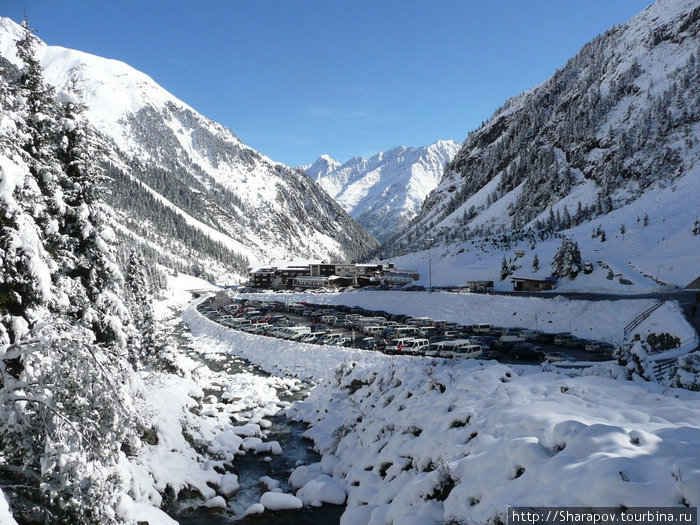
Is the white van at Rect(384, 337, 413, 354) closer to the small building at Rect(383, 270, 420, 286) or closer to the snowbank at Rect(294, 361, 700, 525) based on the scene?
the snowbank at Rect(294, 361, 700, 525)

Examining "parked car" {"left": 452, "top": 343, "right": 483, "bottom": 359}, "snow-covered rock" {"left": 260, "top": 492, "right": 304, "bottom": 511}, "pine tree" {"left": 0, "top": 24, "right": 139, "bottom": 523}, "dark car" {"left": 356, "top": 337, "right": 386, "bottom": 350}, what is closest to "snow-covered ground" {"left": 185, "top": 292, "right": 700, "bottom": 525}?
"snow-covered rock" {"left": 260, "top": 492, "right": 304, "bottom": 511}

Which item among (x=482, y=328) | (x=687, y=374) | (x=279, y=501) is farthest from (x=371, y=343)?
(x=687, y=374)

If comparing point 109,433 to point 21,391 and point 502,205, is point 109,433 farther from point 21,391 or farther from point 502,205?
point 502,205

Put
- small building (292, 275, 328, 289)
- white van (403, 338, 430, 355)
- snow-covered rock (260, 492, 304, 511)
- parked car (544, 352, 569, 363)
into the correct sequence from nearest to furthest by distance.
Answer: snow-covered rock (260, 492, 304, 511) → parked car (544, 352, 569, 363) → white van (403, 338, 430, 355) → small building (292, 275, 328, 289)

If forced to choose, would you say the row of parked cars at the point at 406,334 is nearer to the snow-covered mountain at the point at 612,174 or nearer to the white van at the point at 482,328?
the white van at the point at 482,328

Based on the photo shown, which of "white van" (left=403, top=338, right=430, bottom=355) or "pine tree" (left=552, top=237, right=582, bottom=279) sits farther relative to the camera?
"pine tree" (left=552, top=237, right=582, bottom=279)

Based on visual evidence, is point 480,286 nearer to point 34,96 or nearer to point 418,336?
point 418,336

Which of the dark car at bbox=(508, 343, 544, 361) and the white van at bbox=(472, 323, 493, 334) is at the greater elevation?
the white van at bbox=(472, 323, 493, 334)
